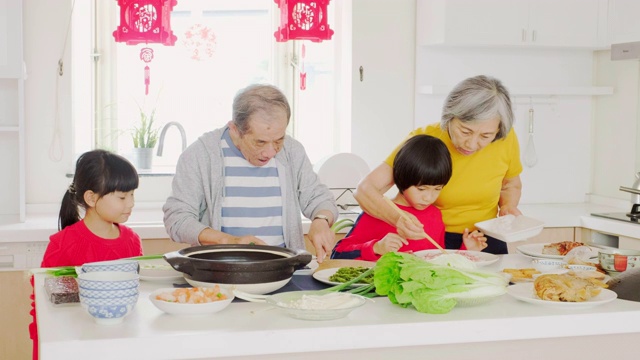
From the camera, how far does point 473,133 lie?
3055 millimetres

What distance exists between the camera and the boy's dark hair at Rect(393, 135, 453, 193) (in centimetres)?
298

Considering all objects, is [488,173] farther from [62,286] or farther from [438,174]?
[62,286]

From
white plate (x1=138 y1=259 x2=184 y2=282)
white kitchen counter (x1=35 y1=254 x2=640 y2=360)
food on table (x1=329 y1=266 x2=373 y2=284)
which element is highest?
food on table (x1=329 y1=266 x2=373 y2=284)

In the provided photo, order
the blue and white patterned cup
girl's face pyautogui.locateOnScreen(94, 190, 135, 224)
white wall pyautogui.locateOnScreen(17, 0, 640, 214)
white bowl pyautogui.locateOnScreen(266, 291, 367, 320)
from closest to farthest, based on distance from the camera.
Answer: white bowl pyautogui.locateOnScreen(266, 291, 367, 320)
the blue and white patterned cup
girl's face pyautogui.locateOnScreen(94, 190, 135, 224)
white wall pyautogui.locateOnScreen(17, 0, 640, 214)

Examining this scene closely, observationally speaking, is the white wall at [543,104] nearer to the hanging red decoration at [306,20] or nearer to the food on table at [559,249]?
the hanging red decoration at [306,20]

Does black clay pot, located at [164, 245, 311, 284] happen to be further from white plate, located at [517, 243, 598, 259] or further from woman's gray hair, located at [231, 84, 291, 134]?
white plate, located at [517, 243, 598, 259]

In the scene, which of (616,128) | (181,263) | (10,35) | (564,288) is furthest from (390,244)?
(616,128)

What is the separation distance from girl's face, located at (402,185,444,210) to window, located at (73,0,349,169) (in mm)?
1764

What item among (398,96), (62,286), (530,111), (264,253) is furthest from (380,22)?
(62,286)

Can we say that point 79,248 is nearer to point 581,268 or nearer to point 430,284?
point 430,284

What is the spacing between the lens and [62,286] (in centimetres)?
212

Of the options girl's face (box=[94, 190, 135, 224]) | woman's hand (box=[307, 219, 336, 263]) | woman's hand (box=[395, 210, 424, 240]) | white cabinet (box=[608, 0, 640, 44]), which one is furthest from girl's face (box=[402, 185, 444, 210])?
white cabinet (box=[608, 0, 640, 44])

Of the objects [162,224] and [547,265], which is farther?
[162,224]

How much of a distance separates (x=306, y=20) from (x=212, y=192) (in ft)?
4.65
